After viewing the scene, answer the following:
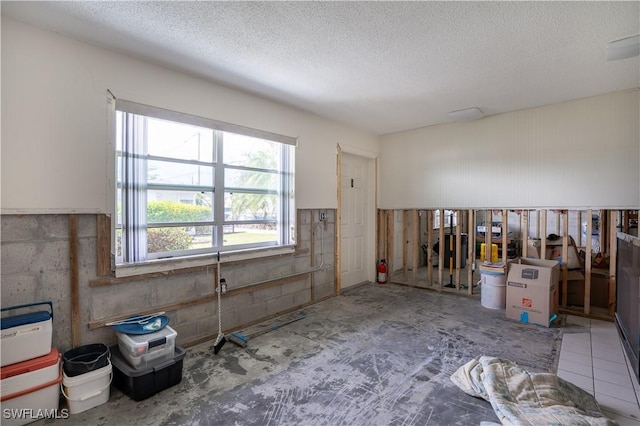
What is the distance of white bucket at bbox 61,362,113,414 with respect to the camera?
2061 millimetres

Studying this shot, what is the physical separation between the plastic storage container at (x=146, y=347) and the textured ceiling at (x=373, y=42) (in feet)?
7.61

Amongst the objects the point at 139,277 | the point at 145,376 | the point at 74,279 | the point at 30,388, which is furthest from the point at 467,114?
the point at 30,388

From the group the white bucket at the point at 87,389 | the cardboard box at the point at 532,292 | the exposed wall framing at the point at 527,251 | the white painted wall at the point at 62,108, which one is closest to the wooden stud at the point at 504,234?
the exposed wall framing at the point at 527,251

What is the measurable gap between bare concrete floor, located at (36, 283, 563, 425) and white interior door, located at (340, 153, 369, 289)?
4.11 ft

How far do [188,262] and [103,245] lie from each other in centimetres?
73

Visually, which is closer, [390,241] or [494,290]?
[494,290]

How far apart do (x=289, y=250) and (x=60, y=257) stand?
7.58 ft

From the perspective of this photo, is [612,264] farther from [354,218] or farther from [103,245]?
[103,245]

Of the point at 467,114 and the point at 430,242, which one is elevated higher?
the point at 467,114

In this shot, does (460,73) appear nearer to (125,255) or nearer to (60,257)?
(125,255)

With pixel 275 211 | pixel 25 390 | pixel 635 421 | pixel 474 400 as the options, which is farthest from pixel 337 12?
pixel 635 421

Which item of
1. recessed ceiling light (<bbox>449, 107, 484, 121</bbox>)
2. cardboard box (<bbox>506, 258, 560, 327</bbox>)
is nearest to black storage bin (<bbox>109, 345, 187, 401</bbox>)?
cardboard box (<bbox>506, 258, 560, 327</bbox>)

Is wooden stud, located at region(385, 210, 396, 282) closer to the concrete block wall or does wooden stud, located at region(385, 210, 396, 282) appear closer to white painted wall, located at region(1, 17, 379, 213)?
the concrete block wall

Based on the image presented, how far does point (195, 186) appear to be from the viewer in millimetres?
3158
